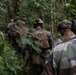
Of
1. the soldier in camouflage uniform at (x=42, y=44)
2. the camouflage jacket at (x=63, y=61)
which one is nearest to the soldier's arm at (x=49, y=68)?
the camouflage jacket at (x=63, y=61)

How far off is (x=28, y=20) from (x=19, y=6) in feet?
2.80

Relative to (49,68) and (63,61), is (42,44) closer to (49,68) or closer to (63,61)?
(49,68)

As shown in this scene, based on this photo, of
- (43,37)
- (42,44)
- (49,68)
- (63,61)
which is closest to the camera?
(63,61)

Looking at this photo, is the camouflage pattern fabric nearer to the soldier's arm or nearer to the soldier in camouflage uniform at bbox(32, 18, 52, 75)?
the soldier in camouflage uniform at bbox(32, 18, 52, 75)

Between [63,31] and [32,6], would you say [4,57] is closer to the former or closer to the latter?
[63,31]

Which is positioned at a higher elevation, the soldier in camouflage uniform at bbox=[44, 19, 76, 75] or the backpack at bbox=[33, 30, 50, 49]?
the soldier in camouflage uniform at bbox=[44, 19, 76, 75]

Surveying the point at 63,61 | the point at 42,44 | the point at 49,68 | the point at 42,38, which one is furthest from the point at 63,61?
the point at 42,38

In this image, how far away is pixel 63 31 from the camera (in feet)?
23.4

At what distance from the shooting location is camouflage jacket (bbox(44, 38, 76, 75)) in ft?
8.85

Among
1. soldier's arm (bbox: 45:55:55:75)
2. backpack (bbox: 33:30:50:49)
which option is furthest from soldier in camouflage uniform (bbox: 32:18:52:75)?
soldier's arm (bbox: 45:55:55:75)

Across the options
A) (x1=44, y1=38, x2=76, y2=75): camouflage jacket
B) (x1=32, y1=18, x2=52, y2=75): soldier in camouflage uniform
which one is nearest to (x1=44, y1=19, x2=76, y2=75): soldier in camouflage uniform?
(x1=44, y1=38, x2=76, y2=75): camouflage jacket

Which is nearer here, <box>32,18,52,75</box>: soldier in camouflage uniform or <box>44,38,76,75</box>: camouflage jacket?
<box>44,38,76,75</box>: camouflage jacket

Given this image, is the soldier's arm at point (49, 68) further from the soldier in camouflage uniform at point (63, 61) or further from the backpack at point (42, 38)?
the backpack at point (42, 38)

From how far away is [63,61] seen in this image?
8.86 ft
